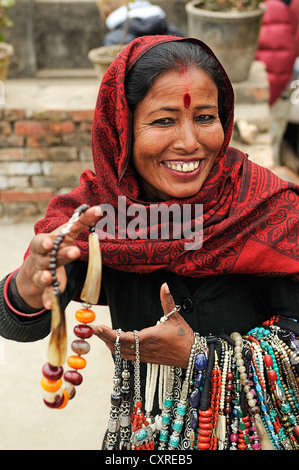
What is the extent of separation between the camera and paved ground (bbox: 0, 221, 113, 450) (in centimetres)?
305

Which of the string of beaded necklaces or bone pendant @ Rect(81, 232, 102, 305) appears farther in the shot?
the string of beaded necklaces

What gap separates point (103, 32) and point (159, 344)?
217 inches

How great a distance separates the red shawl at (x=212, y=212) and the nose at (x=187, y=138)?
15cm

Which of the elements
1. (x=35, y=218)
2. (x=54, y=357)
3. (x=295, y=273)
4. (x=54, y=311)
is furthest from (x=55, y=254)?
(x=35, y=218)

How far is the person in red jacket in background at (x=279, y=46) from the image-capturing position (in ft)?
19.4

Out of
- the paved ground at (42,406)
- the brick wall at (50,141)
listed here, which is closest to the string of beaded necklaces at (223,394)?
the paved ground at (42,406)

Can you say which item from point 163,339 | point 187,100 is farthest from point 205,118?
point 163,339

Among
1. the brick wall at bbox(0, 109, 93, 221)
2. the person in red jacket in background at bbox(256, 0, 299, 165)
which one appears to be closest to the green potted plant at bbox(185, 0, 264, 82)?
the person in red jacket in background at bbox(256, 0, 299, 165)

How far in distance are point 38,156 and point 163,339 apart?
3.56 metres

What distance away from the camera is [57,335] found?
4.41 feet

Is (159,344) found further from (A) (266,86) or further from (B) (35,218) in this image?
(A) (266,86)

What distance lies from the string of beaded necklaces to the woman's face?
0.37 meters

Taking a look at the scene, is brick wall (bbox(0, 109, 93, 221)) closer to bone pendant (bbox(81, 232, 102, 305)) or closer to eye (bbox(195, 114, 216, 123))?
eye (bbox(195, 114, 216, 123))

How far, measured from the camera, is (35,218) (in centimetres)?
513
